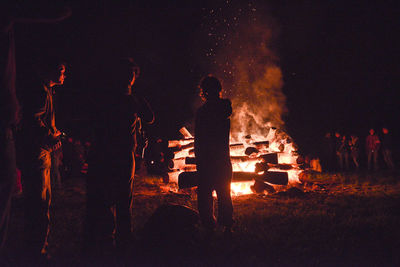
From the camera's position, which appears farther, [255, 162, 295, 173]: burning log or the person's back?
[255, 162, 295, 173]: burning log

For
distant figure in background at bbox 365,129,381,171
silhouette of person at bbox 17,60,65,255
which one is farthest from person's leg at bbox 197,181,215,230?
distant figure in background at bbox 365,129,381,171

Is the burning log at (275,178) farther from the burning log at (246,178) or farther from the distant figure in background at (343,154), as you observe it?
the distant figure in background at (343,154)

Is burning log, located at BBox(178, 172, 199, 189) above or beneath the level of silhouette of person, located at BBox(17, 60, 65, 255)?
beneath

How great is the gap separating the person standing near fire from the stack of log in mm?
2947

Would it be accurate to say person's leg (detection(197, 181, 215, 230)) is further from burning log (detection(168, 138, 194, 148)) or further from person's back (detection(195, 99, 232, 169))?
burning log (detection(168, 138, 194, 148))

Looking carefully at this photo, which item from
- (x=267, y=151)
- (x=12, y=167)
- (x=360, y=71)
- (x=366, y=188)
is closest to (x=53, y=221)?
(x=12, y=167)

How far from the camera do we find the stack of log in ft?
24.0

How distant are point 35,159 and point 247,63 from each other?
31.6 ft

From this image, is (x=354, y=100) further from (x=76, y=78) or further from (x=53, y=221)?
(x=53, y=221)

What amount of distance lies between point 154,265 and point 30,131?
2155 millimetres

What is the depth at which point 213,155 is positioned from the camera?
13.6 ft

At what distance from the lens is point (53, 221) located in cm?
522

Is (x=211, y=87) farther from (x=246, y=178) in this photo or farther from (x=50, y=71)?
(x=246, y=178)

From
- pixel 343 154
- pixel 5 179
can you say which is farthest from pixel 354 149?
pixel 5 179
